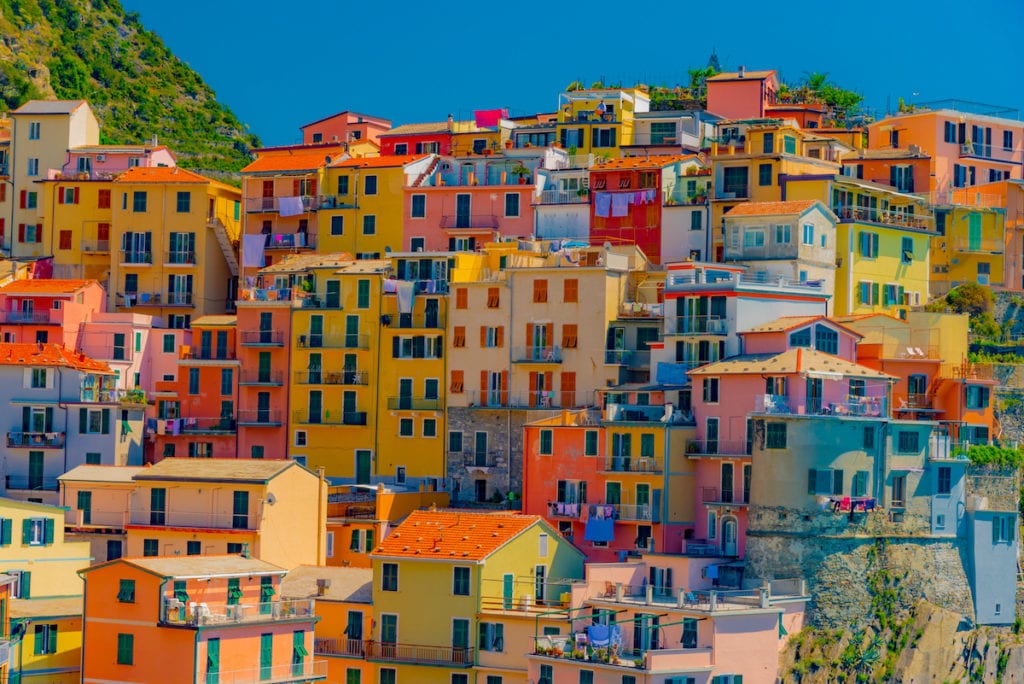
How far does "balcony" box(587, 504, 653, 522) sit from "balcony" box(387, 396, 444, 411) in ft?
35.2

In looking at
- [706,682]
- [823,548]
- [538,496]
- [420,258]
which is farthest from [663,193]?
[706,682]

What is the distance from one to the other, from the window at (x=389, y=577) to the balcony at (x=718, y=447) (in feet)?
36.3

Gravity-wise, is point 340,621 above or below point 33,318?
below

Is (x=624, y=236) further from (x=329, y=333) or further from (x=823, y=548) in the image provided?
(x=823, y=548)

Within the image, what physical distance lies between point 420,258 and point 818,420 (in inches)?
868

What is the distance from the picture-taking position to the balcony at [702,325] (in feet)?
267

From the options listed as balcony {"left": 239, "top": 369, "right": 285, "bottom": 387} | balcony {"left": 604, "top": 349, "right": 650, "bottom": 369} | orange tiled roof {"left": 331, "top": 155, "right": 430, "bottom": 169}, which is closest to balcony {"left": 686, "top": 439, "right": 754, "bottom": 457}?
balcony {"left": 604, "top": 349, "right": 650, "bottom": 369}

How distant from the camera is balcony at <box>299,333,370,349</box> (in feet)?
299

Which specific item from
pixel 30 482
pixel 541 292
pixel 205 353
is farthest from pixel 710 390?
pixel 30 482

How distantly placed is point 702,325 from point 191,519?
19.0 metres

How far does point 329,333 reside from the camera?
91.8m

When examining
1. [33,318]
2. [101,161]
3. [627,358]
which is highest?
[101,161]

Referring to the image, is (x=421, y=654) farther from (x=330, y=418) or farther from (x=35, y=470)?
(x=35, y=470)

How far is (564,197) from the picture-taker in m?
95.6
